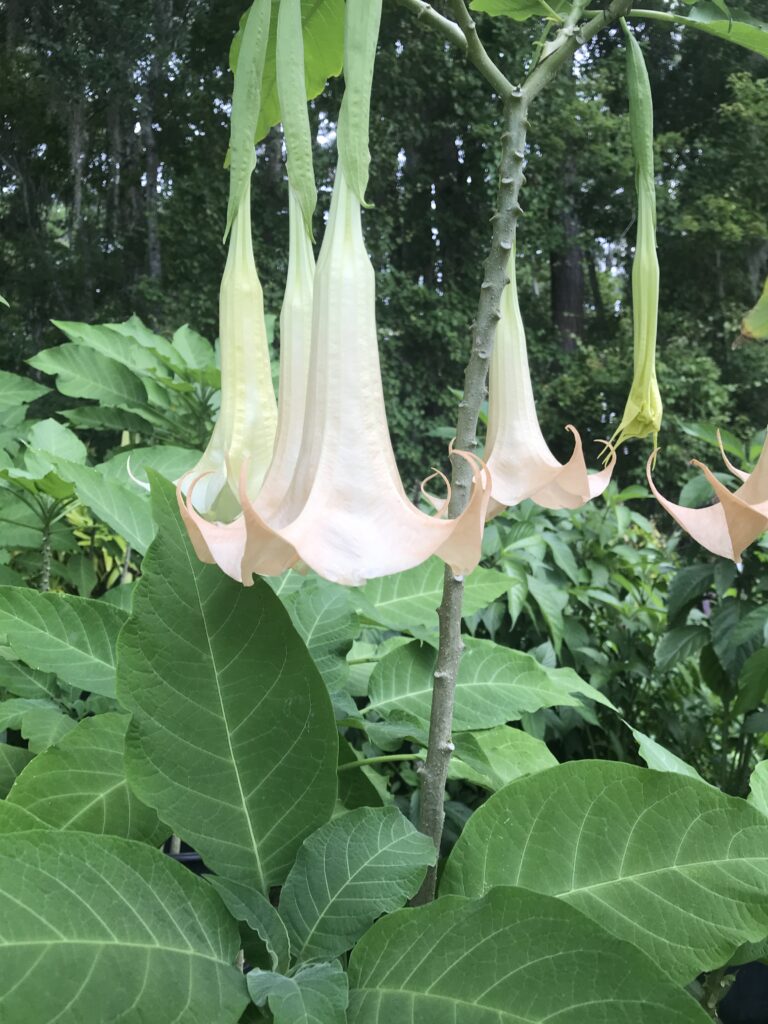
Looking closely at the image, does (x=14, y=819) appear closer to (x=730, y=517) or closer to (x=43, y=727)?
(x=43, y=727)

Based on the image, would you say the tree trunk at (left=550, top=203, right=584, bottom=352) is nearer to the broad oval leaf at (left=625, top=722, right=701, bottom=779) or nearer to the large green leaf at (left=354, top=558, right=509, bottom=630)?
the large green leaf at (left=354, top=558, right=509, bottom=630)

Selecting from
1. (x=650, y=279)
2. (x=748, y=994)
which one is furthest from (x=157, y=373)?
(x=748, y=994)

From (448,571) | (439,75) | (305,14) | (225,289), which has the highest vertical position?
(439,75)

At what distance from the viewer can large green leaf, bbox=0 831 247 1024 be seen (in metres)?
0.28

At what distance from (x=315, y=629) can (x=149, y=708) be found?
161mm

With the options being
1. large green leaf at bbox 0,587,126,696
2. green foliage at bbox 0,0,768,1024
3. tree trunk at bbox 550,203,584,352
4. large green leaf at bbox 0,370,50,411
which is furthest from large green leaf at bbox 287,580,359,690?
tree trunk at bbox 550,203,584,352

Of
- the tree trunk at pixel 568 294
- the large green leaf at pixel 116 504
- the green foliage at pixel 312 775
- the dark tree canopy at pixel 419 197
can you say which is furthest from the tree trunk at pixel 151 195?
the large green leaf at pixel 116 504

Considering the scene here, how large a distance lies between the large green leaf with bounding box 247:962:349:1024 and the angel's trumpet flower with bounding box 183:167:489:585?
166 mm

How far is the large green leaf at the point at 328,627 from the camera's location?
0.50 m

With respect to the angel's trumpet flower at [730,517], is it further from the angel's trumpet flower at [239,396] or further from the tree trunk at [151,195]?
the tree trunk at [151,195]

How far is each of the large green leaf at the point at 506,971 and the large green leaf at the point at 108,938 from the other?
0.20 ft

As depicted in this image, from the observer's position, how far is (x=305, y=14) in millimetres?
465

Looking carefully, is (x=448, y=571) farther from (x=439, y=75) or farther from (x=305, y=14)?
(x=439, y=75)

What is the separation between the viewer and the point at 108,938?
30cm
